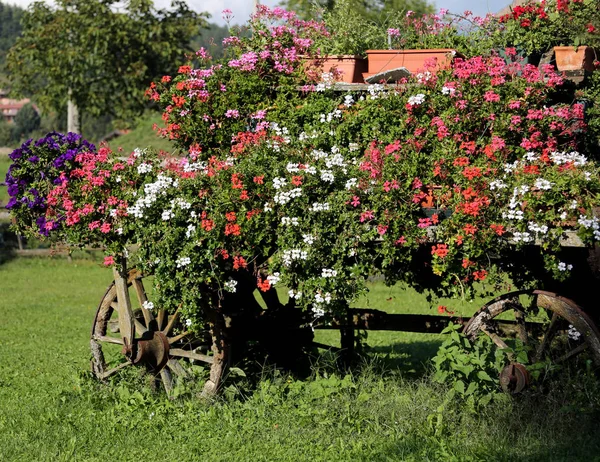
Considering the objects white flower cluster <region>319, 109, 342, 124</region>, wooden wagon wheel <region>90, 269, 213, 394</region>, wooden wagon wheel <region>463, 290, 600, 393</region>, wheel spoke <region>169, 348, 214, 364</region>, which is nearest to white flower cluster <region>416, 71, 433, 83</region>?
white flower cluster <region>319, 109, 342, 124</region>

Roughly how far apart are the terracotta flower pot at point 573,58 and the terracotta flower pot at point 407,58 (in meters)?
0.75

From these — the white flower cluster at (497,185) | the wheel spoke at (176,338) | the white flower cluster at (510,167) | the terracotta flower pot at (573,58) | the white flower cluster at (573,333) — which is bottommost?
the wheel spoke at (176,338)

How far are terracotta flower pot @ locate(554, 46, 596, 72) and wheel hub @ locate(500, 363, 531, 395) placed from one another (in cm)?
222

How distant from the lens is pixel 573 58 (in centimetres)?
642

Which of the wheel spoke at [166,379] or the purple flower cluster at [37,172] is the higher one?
the purple flower cluster at [37,172]

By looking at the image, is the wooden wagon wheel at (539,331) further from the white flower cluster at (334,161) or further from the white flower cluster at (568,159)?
the white flower cluster at (334,161)

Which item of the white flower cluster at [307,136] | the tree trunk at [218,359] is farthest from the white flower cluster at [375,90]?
the tree trunk at [218,359]

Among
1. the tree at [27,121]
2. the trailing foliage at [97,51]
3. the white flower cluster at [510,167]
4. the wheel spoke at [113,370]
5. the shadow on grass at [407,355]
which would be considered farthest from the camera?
the tree at [27,121]

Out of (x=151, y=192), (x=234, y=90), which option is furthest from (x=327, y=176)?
(x=234, y=90)

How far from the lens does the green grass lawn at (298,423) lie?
17.7 ft

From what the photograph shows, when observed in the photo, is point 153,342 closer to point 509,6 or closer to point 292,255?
point 292,255

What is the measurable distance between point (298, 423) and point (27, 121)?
2779 inches

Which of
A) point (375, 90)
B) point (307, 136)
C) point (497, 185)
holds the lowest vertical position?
point (497, 185)

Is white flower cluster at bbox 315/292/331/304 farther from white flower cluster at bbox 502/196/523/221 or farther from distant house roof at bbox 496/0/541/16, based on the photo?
distant house roof at bbox 496/0/541/16
